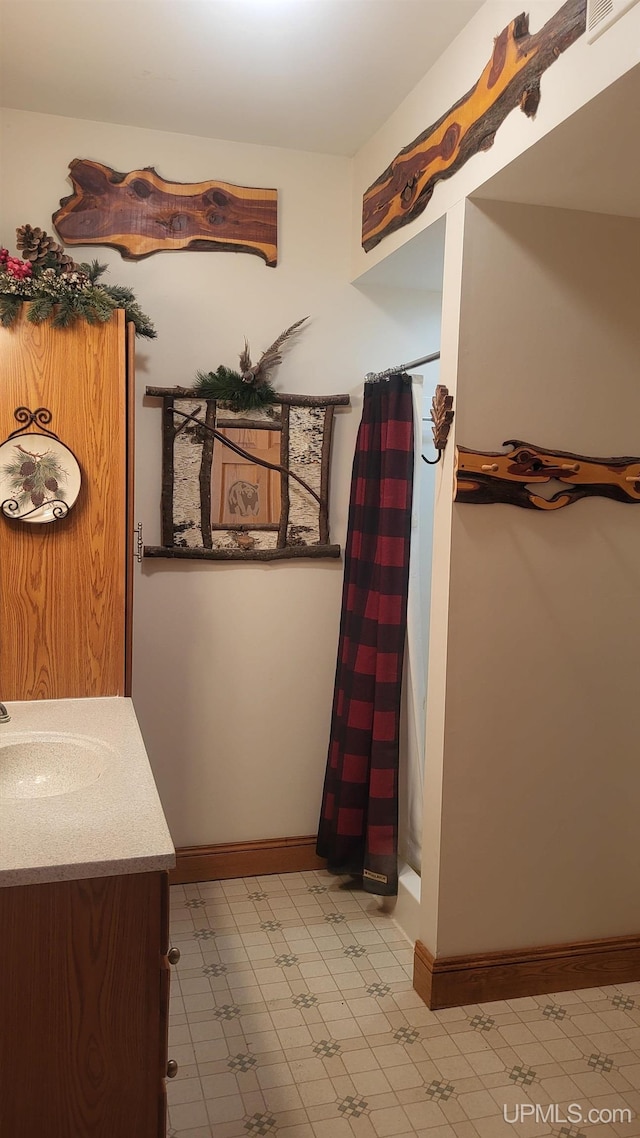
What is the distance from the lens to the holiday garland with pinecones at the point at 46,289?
2170 mm

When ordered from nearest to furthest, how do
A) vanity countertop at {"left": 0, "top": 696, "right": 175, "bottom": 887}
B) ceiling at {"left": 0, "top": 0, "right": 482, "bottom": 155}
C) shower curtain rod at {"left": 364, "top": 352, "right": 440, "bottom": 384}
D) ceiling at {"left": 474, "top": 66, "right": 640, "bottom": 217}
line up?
vanity countertop at {"left": 0, "top": 696, "right": 175, "bottom": 887}
ceiling at {"left": 474, "top": 66, "right": 640, "bottom": 217}
ceiling at {"left": 0, "top": 0, "right": 482, "bottom": 155}
shower curtain rod at {"left": 364, "top": 352, "right": 440, "bottom": 384}

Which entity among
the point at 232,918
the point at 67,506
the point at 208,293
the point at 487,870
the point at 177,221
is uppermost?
the point at 177,221

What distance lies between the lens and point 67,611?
2.26m

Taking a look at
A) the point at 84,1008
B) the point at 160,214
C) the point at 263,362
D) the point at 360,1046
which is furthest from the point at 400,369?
the point at 84,1008

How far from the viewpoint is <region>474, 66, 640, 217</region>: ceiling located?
1676mm

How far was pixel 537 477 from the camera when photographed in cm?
231

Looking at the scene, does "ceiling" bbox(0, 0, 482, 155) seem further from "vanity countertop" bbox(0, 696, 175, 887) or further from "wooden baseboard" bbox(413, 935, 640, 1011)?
"wooden baseboard" bbox(413, 935, 640, 1011)

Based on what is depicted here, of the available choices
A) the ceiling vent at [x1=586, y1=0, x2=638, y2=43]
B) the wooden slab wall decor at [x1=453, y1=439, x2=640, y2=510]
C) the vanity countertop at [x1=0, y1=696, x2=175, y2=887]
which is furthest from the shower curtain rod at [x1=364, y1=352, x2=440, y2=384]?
the vanity countertop at [x1=0, y1=696, x2=175, y2=887]

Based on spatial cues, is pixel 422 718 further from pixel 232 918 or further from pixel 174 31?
pixel 174 31

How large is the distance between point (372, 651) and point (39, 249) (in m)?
1.53

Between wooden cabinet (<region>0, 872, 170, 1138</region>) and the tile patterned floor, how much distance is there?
2.12 ft

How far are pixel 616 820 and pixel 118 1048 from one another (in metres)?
1.61

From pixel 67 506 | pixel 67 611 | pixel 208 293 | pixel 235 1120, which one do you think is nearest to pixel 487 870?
pixel 235 1120

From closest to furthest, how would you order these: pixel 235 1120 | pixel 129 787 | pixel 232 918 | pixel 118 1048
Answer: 1. pixel 118 1048
2. pixel 129 787
3. pixel 235 1120
4. pixel 232 918
